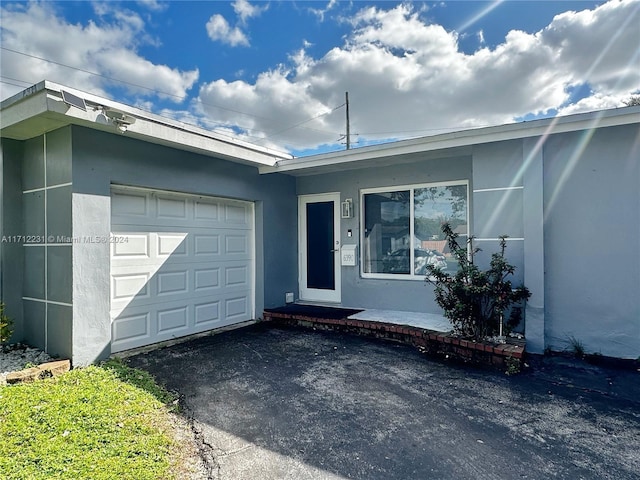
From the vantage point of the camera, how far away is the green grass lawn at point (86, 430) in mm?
2062

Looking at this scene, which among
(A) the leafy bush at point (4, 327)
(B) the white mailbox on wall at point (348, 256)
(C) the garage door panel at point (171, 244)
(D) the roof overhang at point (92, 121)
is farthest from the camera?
(B) the white mailbox on wall at point (348, 256)

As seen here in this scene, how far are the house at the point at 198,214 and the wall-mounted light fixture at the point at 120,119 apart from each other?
17mm

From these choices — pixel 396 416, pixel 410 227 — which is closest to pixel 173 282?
pixel 396 416

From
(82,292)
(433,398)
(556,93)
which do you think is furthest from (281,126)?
(433,398)

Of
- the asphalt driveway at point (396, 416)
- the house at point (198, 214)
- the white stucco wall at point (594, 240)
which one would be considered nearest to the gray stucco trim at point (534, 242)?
the house at point (198, 214)

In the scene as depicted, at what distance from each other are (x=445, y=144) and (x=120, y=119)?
415cm

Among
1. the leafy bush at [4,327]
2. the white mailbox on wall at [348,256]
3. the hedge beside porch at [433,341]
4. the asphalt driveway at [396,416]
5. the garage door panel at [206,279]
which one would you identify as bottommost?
the asphalt driveway at [396,416]

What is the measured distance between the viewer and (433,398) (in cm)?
321

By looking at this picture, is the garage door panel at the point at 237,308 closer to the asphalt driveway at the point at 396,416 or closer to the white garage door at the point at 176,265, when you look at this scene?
the white garage door at the point at 176,265

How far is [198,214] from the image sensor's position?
18.1 feet

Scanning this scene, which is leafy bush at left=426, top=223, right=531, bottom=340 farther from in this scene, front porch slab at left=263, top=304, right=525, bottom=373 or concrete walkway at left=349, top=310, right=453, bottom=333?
concrete walkway at left=349, top=310, right=453, bottom=333

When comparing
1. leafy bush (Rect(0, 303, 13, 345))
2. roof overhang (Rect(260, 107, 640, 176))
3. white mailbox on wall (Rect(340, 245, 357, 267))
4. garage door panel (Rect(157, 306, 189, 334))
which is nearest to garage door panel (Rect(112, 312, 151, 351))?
garage door panel (Rect(157, 306, 189, 334))

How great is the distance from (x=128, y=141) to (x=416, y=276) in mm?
4884

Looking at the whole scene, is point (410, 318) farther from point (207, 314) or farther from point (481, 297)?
point (207, 314)
